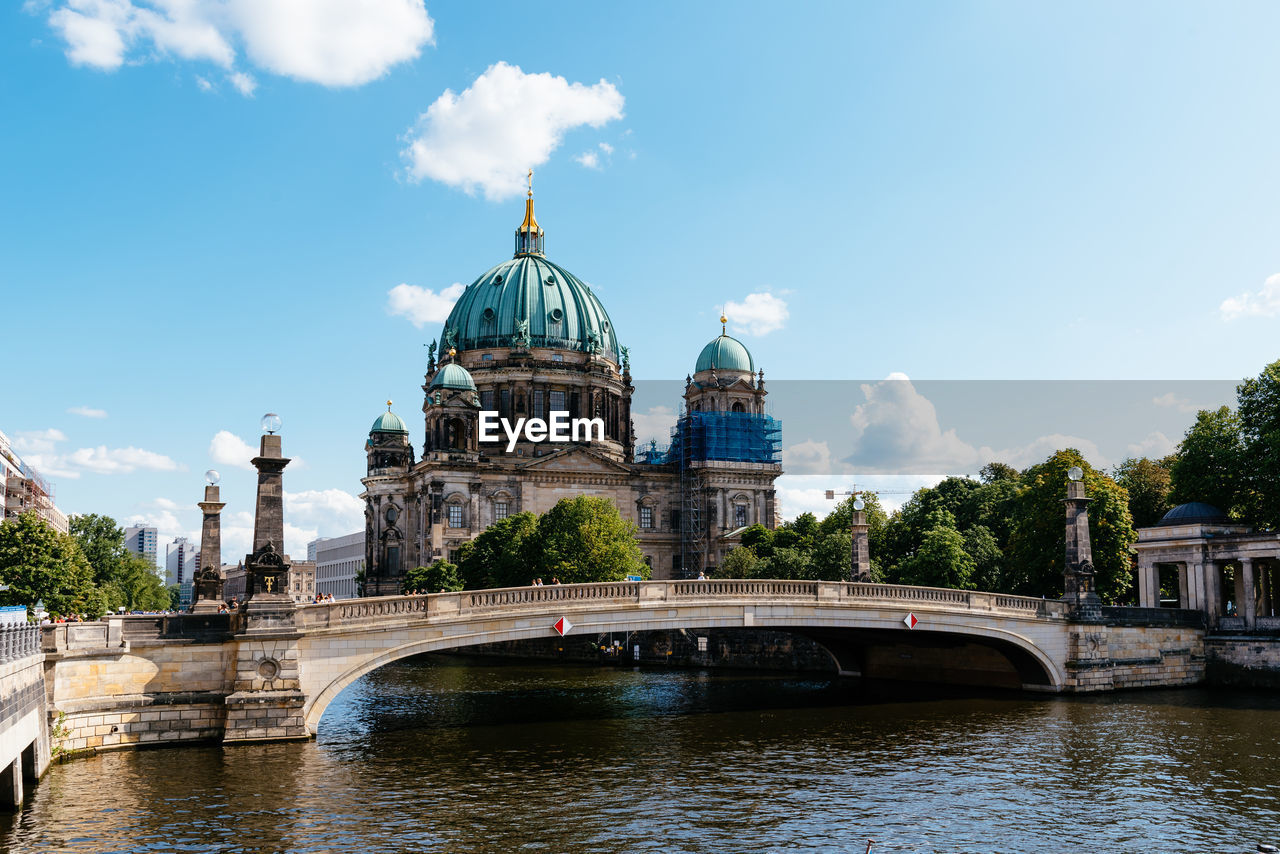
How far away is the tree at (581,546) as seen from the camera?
80562mm

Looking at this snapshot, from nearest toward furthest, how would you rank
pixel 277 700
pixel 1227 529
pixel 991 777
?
pixel 991 777 < pixel 277 700 < pixel 1227 529

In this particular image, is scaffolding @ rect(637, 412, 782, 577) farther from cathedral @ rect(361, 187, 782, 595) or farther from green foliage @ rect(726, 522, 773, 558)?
green foliage @ rect(726, 522, 773, 558)

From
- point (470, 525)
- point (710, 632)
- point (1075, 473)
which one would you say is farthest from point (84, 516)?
point (1075, 473)

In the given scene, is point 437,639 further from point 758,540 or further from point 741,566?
point 758,540

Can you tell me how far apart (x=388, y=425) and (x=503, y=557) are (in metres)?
44.0

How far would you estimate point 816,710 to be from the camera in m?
49.0

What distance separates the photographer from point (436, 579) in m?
93.5

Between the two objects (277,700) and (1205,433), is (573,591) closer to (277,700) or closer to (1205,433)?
(277,700)

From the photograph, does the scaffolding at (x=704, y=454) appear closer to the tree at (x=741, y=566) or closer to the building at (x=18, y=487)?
the tree at (x=741, y=566)

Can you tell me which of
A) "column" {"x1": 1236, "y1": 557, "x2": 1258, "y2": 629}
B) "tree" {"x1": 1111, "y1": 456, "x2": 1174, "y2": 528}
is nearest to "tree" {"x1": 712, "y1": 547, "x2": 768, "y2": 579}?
"tree" {"x1": 1111, "y1": 456, "x2": 1174, "y2": 528}

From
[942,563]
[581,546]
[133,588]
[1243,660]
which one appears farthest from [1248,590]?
[133,588]

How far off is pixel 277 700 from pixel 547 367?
85420 millimetres

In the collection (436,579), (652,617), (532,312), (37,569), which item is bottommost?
(652,617)

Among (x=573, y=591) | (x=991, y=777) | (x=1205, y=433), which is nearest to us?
(x=991, y=777)
